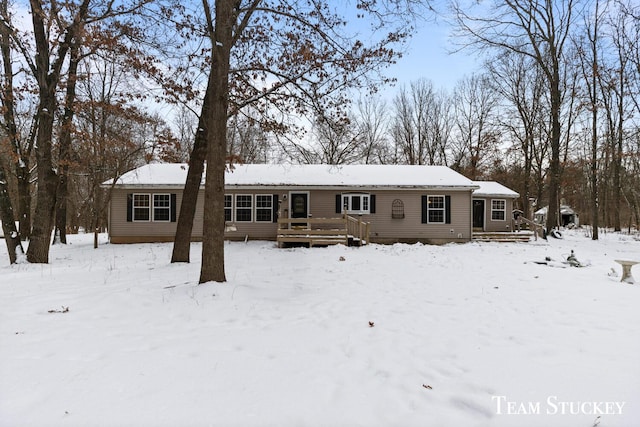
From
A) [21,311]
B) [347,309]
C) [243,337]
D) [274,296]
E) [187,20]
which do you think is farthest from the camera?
[187,20]

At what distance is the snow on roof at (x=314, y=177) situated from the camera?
15719 millimetres

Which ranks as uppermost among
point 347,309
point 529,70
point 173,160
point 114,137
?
point 529,70

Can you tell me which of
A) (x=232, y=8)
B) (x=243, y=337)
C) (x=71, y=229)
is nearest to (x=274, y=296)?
(x=243, y=337)

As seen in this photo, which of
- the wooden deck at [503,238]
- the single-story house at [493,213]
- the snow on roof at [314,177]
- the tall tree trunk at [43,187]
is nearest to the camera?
the tall tree trunk at [43,187]

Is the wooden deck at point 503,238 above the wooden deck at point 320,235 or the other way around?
the other way around

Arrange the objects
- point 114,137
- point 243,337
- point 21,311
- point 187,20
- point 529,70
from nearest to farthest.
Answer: point 243,337 → point 21,311 → point 187,20 → point 114,137 → point 529,70

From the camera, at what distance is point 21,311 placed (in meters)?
4.54

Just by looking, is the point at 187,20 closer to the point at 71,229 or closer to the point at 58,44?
the point at 58,44

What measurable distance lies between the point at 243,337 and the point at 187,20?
7.67m

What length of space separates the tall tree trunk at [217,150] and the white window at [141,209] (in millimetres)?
11694

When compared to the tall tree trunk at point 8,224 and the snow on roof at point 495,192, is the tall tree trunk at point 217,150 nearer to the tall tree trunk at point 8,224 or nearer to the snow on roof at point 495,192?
the tall tree trunk at point 8,224

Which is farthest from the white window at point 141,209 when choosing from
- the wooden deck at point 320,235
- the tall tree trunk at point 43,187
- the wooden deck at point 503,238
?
the wooden deck at point 503,238

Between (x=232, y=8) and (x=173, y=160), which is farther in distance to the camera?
(x=173, y=160)

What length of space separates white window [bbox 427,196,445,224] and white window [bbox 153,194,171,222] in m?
12.7
